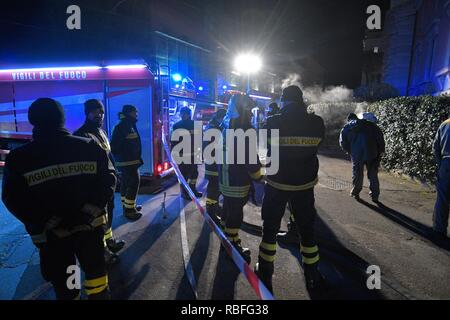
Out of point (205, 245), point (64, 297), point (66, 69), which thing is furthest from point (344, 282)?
point (66, 69)

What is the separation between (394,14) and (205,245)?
21713mm

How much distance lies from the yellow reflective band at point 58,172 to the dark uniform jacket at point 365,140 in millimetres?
5148

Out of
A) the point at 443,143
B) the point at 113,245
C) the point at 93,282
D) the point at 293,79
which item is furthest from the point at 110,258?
the point at 293,79

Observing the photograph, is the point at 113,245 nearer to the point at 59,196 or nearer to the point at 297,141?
the point at 59,196

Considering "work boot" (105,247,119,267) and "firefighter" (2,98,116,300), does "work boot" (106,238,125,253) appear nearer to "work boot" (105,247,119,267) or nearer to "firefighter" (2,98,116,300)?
"work boot" (105,247,119,267)

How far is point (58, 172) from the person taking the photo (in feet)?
6.82

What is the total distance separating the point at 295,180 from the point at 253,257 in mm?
1326

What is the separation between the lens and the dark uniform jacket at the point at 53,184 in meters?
2.02

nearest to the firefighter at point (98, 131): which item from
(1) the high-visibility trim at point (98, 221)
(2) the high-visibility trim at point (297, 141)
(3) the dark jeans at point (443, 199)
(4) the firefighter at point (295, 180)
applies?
(1) the high-visibility trim at point (98, 221)

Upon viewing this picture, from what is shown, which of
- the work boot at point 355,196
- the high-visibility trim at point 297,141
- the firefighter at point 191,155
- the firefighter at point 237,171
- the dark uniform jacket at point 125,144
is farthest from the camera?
the firefighter at point 191,155

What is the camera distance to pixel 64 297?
222 centimetres

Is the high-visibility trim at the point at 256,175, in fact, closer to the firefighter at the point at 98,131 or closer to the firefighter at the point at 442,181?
the firefighter at the point at 98,131

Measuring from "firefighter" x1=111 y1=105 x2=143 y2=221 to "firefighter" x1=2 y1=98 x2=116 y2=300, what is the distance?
2484 millimetres
